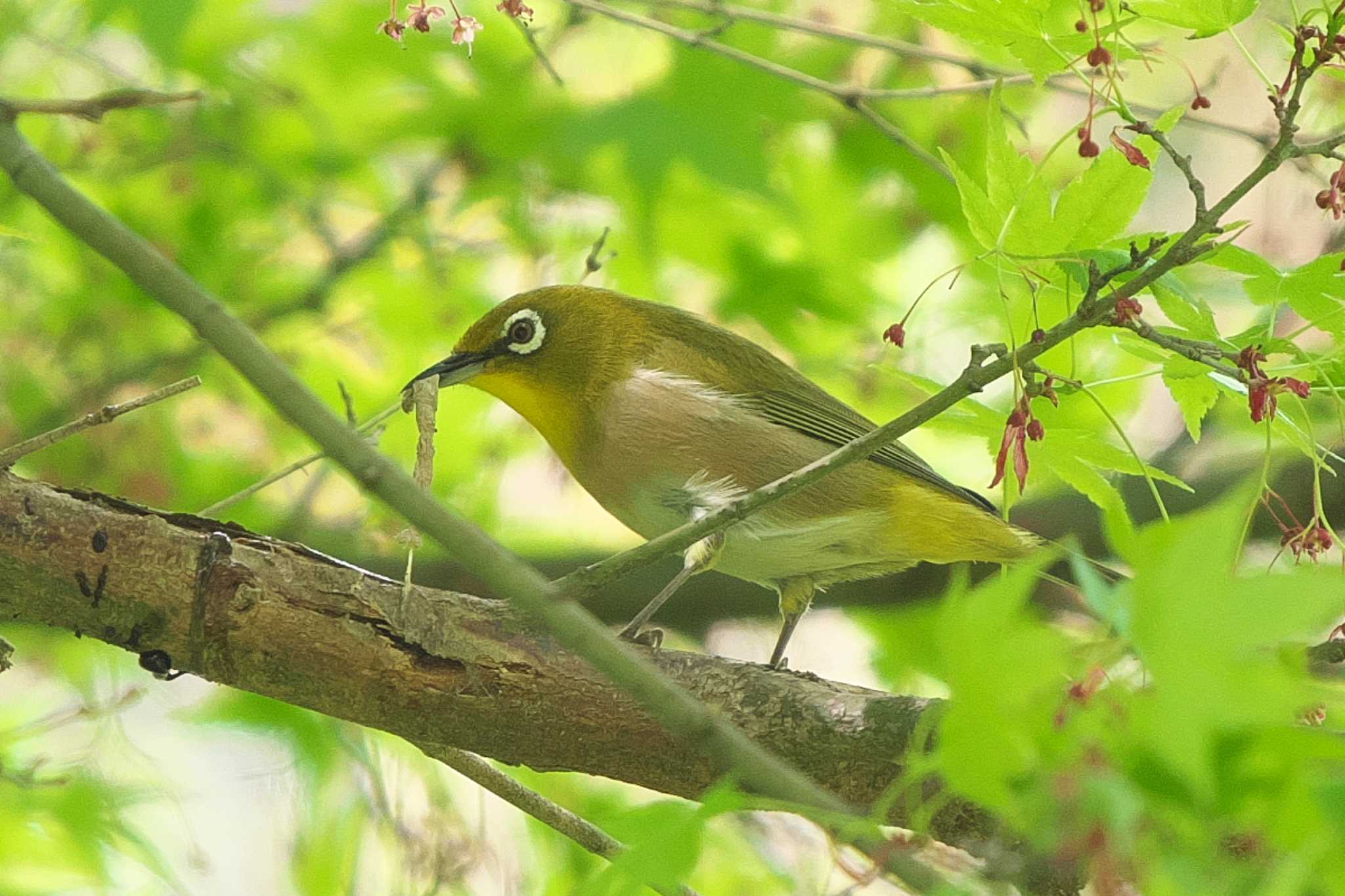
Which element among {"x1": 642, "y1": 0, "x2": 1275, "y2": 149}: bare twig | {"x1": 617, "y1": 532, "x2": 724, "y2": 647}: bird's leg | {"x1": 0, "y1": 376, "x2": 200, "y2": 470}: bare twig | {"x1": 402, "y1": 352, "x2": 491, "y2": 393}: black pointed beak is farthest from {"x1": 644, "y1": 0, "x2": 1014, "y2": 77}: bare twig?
{"x1": 0, "y1": 376, "x2": 200, "y2": 470}: bare twig

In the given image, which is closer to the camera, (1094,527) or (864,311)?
(864,311)

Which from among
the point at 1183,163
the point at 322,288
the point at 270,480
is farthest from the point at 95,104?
the point at 322,288

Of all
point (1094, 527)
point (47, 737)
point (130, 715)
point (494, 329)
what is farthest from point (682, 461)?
point (47, 737)

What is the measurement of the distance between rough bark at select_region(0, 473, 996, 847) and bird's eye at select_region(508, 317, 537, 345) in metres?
1.54

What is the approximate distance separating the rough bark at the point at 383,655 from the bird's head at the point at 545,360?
55.7 inches

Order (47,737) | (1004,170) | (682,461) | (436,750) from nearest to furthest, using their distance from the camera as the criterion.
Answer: (1004,170)
(436,750)
(682,461)
(47,737)

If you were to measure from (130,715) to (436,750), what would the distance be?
2844mm

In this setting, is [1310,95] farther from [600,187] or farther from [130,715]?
[130,715]

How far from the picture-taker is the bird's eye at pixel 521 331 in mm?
4215

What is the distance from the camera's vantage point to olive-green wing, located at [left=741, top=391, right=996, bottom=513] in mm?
4020

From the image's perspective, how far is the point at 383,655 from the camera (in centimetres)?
267

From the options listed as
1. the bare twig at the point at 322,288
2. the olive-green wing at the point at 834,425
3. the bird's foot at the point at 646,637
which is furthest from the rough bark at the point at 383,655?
the bare twig at the point at 322,288

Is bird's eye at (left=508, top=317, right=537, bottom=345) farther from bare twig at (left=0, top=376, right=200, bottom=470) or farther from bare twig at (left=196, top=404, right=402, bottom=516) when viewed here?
bare twig at (left=0, top=376, right=200, bottom=470)

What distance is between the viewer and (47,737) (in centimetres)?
541
